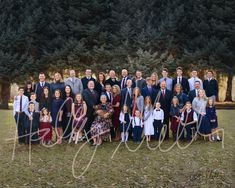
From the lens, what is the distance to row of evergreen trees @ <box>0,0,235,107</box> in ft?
86.8

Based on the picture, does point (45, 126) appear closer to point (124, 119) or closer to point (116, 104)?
point (116, 104)

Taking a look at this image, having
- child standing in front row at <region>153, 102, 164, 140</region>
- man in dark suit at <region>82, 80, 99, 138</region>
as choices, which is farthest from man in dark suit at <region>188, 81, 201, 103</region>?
man in dark suit at <region>82, 80, 99, 138</region>

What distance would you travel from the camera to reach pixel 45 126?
11.9m

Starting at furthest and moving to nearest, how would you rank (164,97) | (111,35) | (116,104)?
(111,35) → (164,97) → (116,104)

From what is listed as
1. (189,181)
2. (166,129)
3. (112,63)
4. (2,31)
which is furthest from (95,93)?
(2,31)

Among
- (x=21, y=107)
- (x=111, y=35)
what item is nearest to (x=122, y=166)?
(x=21, y=107)

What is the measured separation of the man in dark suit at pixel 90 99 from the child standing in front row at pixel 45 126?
0.99 m

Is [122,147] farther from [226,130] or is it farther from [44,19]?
[44,19]

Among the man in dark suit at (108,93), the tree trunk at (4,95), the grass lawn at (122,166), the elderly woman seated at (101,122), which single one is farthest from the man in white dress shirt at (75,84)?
the tree trunk at (4,95)

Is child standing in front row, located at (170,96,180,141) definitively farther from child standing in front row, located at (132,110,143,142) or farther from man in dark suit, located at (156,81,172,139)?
child standing in front row, located at (132,110,143,142)

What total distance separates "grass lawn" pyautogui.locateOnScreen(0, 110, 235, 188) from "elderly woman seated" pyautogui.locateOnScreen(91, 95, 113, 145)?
1.01ft

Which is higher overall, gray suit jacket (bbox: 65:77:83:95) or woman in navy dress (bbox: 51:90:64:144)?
gray suit jacket (bbox: 65:77:83:95)

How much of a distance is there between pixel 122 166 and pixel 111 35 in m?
17.8

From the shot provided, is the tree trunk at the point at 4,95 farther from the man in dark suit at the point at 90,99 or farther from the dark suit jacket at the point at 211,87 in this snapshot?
the dark suit jacket at the point at 211,87
